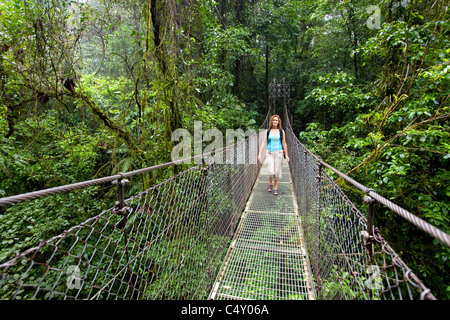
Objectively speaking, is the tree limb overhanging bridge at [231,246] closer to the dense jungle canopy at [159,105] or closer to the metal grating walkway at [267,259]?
the metal grating walkway at [267,259]

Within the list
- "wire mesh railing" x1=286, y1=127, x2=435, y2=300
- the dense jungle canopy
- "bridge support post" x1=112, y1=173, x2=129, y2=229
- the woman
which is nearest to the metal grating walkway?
"wire mesh railing" x1=286, y1=127, x2=435, y2=300

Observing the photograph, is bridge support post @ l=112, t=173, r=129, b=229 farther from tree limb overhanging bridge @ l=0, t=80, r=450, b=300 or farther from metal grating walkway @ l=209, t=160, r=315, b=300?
metal grating walkway @ l=209, t=160, r=315, b=300

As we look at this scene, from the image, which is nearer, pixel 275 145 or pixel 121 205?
pixel 121 205

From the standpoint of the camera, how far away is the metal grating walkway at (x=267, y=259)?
152 cm

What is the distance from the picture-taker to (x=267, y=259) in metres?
1.84

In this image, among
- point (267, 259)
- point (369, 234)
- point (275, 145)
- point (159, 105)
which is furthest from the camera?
point (275, 145)

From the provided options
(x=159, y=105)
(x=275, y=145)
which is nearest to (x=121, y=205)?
(x=159, y=105)

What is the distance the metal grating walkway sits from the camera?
5.00 ft

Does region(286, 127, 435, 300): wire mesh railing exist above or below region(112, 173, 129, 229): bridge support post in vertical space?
below

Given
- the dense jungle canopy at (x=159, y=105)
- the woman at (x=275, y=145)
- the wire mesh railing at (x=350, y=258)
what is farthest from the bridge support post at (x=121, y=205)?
the woman at (x=275, y=145)

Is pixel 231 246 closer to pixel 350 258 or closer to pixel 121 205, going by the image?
pixel 350 258

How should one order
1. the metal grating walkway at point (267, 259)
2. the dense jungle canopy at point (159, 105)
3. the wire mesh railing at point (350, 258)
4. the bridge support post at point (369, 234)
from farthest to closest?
the dense jungle canopy at point (159, 105)
the metal grating walkway at point (267, 259)
the bridge support post at point (369, 234)
the wire mesh railing at point (350, 258)

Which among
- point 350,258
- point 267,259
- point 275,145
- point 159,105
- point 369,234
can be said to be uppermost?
point 159,105

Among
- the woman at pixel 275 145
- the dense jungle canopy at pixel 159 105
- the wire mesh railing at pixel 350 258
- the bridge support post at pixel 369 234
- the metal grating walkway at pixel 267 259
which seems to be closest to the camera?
the wire mesh railing at pixel 350 258
